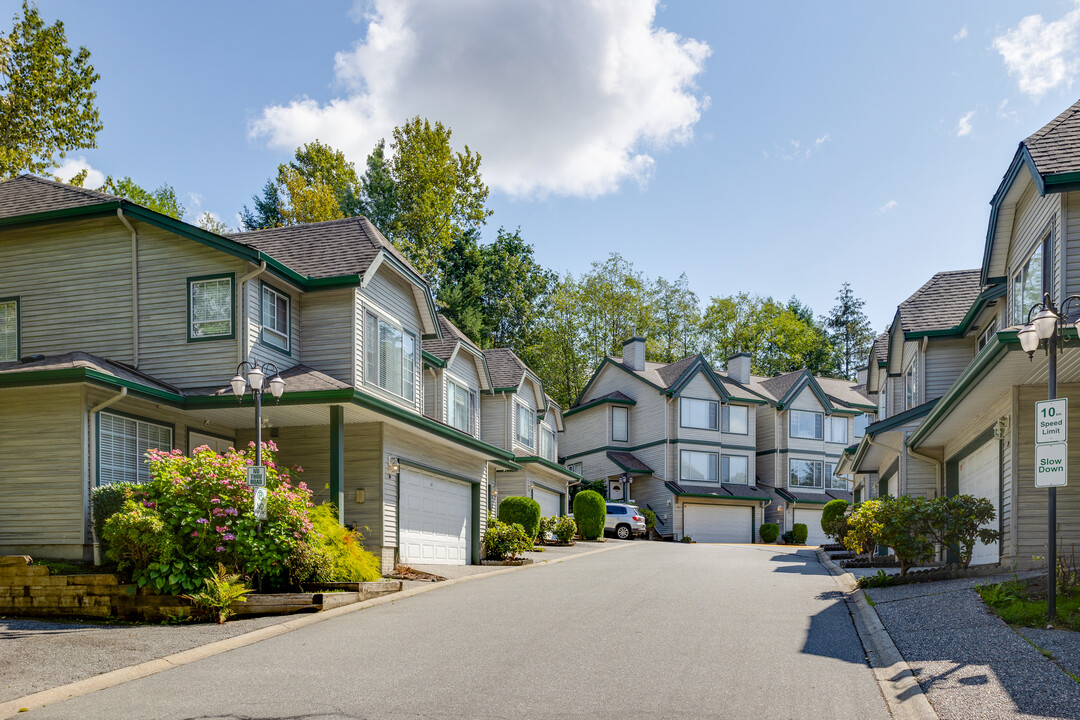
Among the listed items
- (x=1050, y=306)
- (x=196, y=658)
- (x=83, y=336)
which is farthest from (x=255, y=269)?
A: (x=1050, y=306)

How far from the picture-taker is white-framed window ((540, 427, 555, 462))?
3867cm

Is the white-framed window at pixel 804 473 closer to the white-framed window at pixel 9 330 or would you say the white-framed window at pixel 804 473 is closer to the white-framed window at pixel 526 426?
the white-framed window at pixel 526 426

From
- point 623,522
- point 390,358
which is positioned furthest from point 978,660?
point 623,522

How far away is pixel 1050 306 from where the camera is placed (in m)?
9.82

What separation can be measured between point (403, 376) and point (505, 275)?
3515cm

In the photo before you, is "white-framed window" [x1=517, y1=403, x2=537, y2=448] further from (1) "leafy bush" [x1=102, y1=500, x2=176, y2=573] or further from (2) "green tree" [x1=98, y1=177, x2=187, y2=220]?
(1) "leafy bush" [x1=102, y1=500, x2=176, y2=573]

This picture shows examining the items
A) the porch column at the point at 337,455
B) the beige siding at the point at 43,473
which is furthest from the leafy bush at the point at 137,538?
the porch column at the point at 337,455

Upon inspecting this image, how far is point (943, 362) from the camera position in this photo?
2261 centimetres

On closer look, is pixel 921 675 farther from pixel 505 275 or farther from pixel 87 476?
pixel 505 275

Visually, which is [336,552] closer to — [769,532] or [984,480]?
[984,480]

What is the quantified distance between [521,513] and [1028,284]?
1634cm

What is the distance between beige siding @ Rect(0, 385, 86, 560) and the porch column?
13.4 ft

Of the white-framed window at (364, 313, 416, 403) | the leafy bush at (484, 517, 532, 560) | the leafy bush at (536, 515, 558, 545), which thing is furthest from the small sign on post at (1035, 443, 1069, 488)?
the leafy bush at (536, 515, 558, 545)

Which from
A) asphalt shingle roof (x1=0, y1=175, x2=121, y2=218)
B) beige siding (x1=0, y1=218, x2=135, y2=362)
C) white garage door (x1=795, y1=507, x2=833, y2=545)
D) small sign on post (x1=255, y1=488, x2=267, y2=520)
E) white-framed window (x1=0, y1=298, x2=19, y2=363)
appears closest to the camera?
small sign on post (x1=255, y1=488, x2=267, y2=520)
